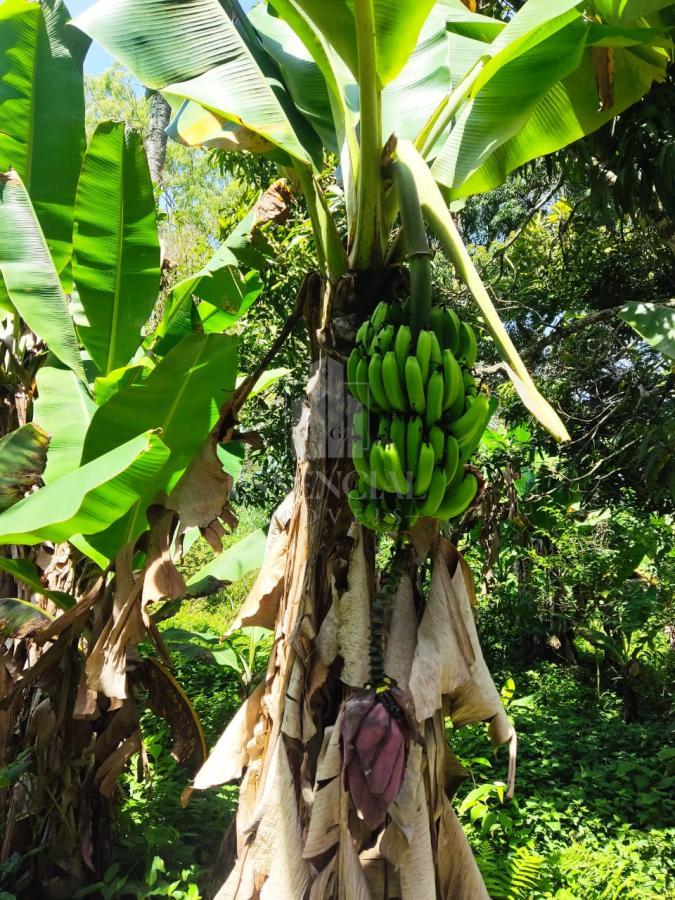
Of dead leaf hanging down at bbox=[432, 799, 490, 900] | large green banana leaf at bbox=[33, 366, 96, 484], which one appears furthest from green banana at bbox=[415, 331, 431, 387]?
large green banana leaf at bbox=[33, 366, 96, 484]

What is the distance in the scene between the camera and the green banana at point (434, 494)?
100cm

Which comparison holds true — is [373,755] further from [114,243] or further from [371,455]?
[114,243]

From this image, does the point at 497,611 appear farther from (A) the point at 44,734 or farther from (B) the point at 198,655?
(A) the point at 44,734

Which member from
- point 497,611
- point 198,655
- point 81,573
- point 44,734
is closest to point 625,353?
point 497,611

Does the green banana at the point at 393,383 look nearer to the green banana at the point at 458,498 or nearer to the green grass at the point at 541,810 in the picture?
the green banana at the point at 458,498

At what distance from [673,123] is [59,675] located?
2.74 m

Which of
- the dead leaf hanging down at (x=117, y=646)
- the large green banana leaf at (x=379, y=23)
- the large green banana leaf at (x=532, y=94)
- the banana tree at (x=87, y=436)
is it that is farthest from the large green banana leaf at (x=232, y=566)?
the large green banana leaf at (x=379, y=23)

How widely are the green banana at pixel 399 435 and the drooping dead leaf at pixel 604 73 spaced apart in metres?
0.94

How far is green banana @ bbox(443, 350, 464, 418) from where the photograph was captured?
39.5 inches

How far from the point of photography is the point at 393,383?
3.28ft

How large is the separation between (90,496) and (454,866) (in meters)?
0.97

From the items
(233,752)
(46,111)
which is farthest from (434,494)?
(46,111)

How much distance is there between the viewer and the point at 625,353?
3.51 metres

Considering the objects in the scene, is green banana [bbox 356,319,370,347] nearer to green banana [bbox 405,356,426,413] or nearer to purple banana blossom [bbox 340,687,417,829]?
green banana [bbox 405,356,426,413]
